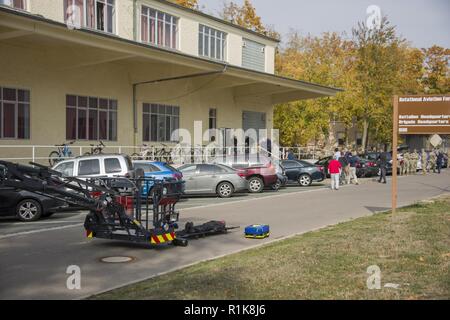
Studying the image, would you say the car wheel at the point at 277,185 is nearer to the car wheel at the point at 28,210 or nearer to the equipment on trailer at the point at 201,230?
the car wheel at the point at 28,210

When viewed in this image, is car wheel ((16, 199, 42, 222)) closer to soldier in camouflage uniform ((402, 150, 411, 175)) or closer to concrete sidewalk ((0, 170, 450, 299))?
concrete sidewalk ((0, 170, 450, 299))

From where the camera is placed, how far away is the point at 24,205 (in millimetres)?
15453

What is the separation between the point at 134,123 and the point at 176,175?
31.8ft

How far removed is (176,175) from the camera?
2005 cm

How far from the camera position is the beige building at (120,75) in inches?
891

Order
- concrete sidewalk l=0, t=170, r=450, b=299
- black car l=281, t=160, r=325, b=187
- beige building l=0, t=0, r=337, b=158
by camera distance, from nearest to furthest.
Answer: concrete sidewalk l=0, t=170, r=450, b=299
beige building l=0, t=0, r=337, b=158
black car l=281, t=160, r=325, b=187

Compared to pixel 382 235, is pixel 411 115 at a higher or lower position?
higher

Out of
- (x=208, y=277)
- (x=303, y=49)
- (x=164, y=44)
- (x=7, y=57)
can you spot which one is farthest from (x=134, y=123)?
(x=303, y=49)

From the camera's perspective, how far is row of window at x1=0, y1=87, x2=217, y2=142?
22859 millimetres

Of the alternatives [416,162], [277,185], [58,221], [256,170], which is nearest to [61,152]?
[256,170]

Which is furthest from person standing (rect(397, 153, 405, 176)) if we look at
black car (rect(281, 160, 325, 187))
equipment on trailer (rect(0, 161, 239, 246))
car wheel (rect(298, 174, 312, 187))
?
equipment on trailer (rect(0, 161, 239, 246))

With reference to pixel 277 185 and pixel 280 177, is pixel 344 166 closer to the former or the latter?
pixel 280 177

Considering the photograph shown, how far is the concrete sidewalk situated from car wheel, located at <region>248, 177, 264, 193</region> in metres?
5.21

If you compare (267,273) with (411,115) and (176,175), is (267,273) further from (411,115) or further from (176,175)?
(176,175)
